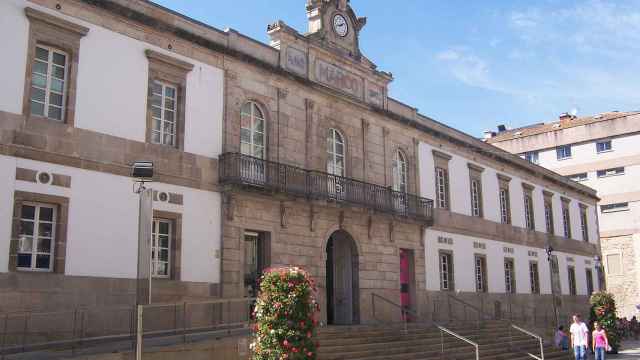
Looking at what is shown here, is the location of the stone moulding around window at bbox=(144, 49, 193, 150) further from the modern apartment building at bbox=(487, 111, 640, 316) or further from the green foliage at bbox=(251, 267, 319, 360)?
the modern apartment building at bbox=(487, 111, 640, 316)

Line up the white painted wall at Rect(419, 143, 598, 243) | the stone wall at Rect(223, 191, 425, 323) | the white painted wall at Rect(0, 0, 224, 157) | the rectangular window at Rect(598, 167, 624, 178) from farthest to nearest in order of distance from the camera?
the rectangular window at Rect(598, 167, 624, 178) → the white painted wall at Rect(419, 143, 598, 243) → the stone wall at Rect(223, 191, 425, 323) → the white painted wall at Rect(0, 0, 224, 157)

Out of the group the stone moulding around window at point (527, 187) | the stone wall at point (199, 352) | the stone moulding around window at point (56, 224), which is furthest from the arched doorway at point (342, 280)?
the stone moulding around window at point (527, 187)

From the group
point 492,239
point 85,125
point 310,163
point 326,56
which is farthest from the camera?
point 492,239

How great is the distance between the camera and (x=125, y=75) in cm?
1504

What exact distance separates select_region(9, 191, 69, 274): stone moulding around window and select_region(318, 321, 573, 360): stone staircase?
19.2 ft

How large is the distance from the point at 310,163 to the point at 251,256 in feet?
11.8

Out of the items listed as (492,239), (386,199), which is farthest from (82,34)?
(492,239)

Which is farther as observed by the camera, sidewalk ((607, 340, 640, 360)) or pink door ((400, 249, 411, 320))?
sidewalk ((607, 340, 640, 360))

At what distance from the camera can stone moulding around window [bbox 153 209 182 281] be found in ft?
49.9

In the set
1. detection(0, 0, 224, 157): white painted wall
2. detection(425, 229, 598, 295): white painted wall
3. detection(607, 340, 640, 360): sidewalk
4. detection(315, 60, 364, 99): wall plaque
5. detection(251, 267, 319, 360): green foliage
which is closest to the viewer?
detection(251, 267, 319, 360): green foliage

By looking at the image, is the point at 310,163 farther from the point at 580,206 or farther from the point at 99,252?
the point at 580,206

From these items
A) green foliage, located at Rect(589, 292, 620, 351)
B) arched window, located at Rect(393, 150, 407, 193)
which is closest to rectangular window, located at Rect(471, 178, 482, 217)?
arched window, located at Rect(393, 150, 407, 193)

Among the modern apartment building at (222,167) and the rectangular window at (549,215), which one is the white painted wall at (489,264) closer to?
the modern apartment building at (222,167)

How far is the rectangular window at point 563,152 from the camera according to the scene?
152 ft
